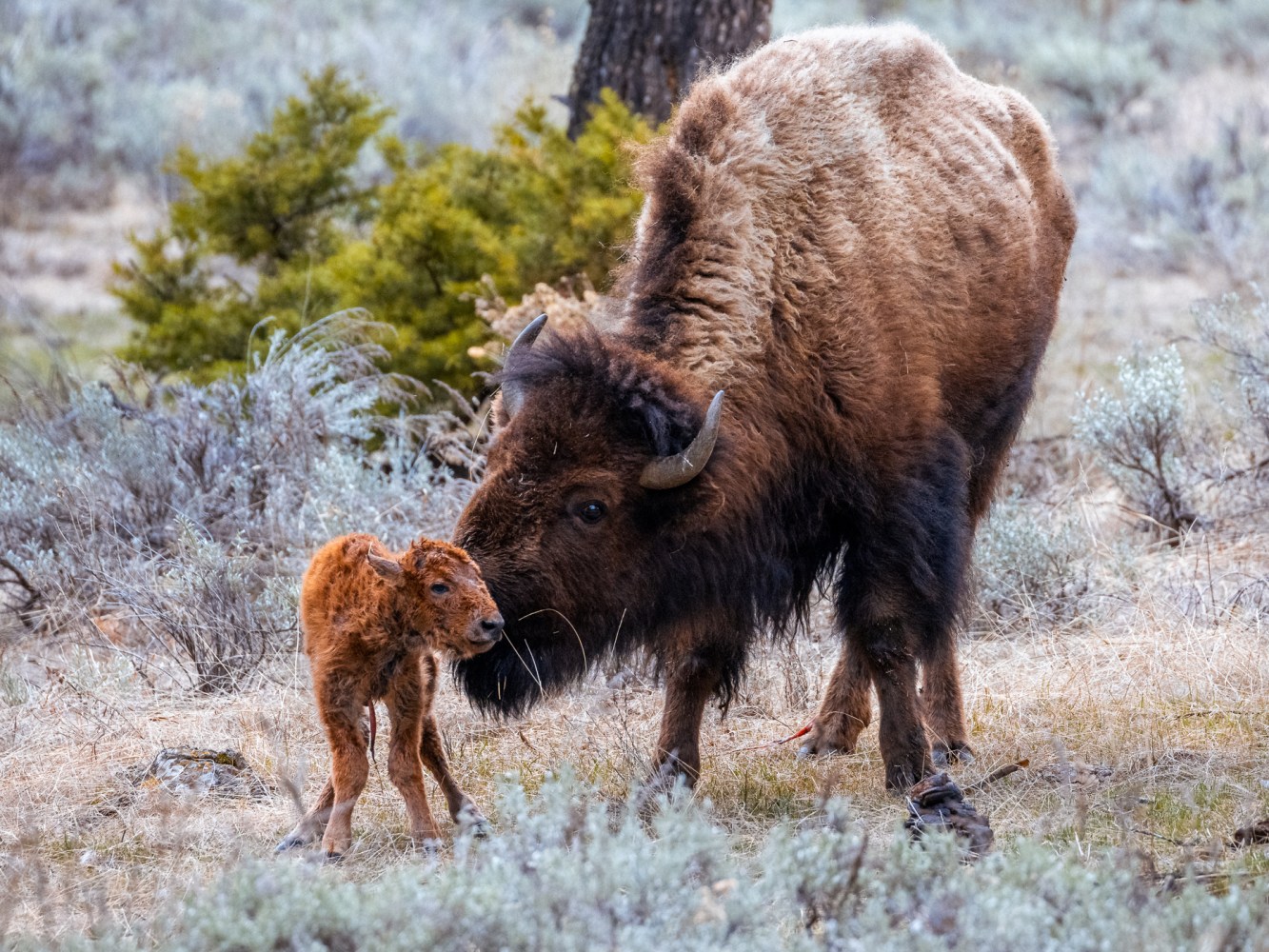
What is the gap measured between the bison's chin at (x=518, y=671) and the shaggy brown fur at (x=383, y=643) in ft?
0.43

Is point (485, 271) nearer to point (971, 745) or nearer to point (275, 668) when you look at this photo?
point (275, 668)

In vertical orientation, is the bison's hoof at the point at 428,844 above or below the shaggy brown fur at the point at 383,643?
below

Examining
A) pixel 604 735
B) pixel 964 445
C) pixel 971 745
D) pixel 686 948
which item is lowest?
pixel 971 745

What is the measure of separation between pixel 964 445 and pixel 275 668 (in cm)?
280

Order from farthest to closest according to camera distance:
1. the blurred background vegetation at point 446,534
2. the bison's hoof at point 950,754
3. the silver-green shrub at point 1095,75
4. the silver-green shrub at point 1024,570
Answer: the silver-green shrub at point 1095,75 < the silver-green shrub at point 1024,570 < the bison's hoof at point 950,754 < the blurred background vegetation at point 446,534

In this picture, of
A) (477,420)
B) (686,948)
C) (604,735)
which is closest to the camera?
(686,948)

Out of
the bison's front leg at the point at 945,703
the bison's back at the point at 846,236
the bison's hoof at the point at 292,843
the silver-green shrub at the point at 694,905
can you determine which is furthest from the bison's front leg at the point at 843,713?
the silver-green shrub at the point at 694,905

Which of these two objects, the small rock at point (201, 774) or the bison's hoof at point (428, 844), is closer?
the bison's hoof at point (428, 844)

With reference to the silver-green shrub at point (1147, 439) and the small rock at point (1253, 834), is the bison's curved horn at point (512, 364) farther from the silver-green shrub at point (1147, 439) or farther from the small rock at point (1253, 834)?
the silver-green shrub at point (1147, 439)

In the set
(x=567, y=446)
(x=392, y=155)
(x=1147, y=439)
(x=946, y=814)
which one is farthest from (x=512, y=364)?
(x=392, y=155)

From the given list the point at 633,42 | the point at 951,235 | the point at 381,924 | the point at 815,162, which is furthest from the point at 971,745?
the point at 633,42

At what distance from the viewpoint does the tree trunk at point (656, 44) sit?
26.7 feet

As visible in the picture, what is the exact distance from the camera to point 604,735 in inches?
189

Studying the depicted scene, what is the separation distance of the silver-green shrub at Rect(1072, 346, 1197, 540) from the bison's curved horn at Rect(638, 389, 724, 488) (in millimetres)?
3787
